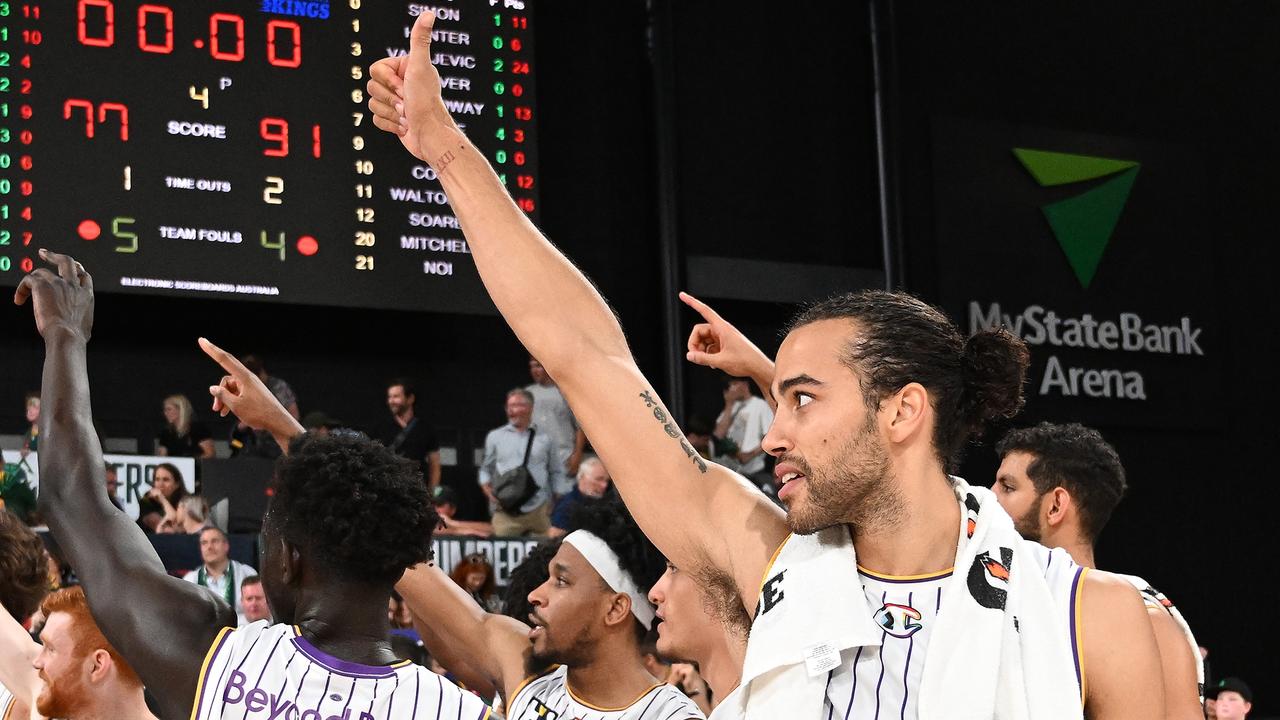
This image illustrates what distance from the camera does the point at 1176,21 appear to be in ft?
43.4

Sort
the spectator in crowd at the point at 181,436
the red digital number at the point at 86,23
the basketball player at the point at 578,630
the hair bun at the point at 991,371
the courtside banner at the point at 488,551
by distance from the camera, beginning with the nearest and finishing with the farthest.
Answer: the hair bun at the point at 991,371 < the basketball player at the point at 578,630 < the courtside banner at the point at 488,551 < the red digital number at the point at 86,23 < the spectator in crowd at the point at 181,436

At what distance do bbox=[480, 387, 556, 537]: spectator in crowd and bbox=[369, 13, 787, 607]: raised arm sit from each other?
22.0ft

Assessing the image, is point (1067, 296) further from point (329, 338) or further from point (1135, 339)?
point (329, 338)

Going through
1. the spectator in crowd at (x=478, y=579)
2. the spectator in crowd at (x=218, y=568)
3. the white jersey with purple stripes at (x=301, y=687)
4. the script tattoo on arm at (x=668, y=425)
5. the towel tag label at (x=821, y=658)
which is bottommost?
the spectator in crowd at (x=478, y=579)

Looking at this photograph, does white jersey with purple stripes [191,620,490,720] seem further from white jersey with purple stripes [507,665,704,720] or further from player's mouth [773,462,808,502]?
white jersey with purple stripes [507,665,704,720]

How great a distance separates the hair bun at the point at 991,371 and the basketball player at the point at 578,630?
1173mm

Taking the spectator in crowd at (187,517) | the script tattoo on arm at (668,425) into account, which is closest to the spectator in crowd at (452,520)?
the spectator in crowd at (187,517)

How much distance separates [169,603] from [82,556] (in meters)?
0.17

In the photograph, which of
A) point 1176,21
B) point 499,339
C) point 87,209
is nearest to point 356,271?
point 87,209

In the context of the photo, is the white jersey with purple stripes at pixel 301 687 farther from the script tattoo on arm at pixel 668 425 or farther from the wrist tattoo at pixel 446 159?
the wrist tattoo at pixel 446 159

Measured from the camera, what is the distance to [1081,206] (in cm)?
1222

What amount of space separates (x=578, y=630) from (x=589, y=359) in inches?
53.9

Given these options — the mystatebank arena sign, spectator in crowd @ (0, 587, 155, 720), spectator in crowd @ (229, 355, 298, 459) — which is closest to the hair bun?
spectator in crowd @ (0, 587, 155, 720)

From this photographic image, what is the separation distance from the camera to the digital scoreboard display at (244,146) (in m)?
8.12
